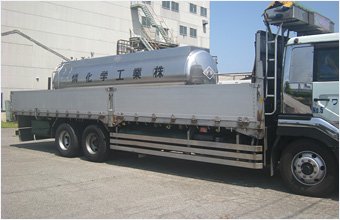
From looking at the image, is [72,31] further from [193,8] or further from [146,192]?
[146,192]

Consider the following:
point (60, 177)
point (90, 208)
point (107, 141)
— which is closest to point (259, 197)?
point (90, 208)

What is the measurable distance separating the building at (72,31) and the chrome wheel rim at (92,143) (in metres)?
20.1

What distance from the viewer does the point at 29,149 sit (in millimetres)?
13734

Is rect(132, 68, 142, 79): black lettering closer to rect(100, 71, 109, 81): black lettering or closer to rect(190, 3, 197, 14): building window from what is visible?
rect(100, 71, 109, 81): black lettering

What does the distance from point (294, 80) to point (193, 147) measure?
8.34 ft

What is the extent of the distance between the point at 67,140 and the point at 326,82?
7.73 meters

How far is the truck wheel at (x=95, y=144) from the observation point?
1066 cm

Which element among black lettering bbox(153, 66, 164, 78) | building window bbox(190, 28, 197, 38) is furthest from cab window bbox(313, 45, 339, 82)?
building window bbox(190, 28, 197, 38)

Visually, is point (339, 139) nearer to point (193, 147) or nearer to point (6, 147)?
point (193, 147)

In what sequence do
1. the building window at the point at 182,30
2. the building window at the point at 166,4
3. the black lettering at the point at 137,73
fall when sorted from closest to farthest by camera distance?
the black lettering at the point at 137,73 → the building window at the point at 166,4 → the building window at the point at 182,30

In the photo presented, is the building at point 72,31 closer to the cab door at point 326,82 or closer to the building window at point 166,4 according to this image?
the building window at point 166,4

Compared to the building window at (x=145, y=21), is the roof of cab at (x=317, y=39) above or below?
below

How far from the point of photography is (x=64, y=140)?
12.1m

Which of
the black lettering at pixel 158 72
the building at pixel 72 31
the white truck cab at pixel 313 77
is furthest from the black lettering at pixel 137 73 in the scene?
the building at pixel 72 31
